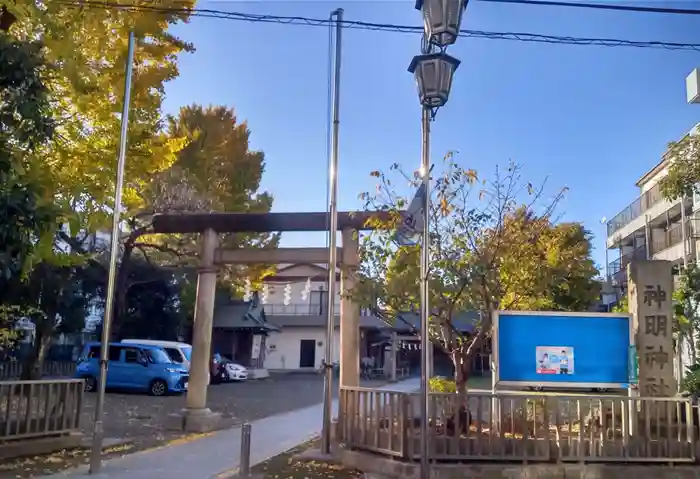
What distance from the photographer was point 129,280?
97.7ft

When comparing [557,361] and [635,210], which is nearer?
[557,361]

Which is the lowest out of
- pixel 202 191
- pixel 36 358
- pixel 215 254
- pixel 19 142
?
pixel 36 358

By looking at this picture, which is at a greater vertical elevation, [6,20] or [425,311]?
[6,20]

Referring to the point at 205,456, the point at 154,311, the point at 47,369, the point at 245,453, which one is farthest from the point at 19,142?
the point at 154,311

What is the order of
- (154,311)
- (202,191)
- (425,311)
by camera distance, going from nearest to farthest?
(425,311)
(202,191)
(154,311)

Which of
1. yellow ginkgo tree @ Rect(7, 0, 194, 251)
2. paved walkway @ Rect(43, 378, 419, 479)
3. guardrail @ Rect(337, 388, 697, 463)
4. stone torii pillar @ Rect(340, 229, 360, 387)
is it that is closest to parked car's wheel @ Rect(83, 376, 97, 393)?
paved walkway @ Rect(43, 378, 419, 479)

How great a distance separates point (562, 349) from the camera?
9172mm

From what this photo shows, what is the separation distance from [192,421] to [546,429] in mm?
7437

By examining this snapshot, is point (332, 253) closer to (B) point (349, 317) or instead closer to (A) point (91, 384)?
(B) point (349, 317)

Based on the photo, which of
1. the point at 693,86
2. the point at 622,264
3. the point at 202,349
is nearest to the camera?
the point at 202,349

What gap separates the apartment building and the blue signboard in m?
11.7

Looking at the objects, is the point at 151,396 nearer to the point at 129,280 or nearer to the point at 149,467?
the point at 129,280

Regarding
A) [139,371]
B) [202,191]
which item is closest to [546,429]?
[139,371]

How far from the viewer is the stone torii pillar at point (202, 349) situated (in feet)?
42.3
